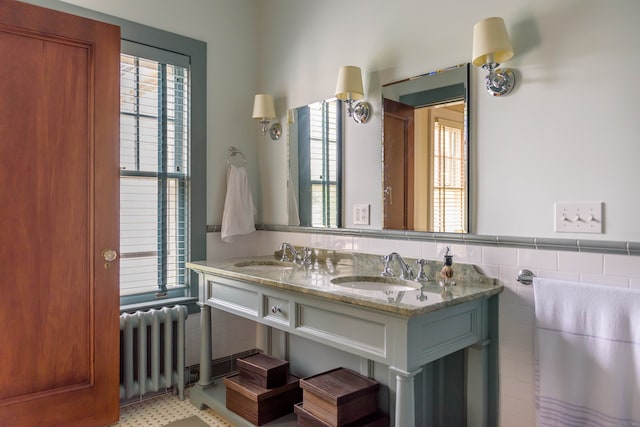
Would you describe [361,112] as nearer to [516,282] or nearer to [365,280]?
[365,280]

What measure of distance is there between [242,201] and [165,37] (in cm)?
110

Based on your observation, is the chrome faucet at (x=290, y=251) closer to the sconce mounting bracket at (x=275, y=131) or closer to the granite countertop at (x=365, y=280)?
the granite countertop at (x=365, y=280)

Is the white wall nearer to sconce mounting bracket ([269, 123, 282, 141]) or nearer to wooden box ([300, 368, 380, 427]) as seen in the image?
sconce mounting bracket ([269, 123, 282, 141])

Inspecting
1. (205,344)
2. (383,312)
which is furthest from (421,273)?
(205,344)

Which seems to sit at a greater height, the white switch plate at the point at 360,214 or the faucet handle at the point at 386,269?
the white switch plate at the point at 360,214

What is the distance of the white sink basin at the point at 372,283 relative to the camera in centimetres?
194

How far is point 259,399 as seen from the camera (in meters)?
2.12

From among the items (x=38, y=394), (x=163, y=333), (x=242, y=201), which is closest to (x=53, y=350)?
(x=38, y=394)

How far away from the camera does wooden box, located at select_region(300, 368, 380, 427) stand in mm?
1854

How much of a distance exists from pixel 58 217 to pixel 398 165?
1666 millimetres

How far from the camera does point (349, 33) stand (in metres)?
2.42

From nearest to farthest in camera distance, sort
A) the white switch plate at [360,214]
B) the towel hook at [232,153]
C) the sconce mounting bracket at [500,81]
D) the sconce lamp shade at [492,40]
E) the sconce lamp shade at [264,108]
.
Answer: the sconce lamp shade at [492,40]
the sconce mounting bracket at [500,81]
the white switch plate at [360,214]
the sconce lamp shade at [264,108]
the towel hook at [232,153]

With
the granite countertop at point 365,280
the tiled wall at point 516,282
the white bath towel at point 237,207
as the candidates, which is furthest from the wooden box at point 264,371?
the tiled wall at point 516,282

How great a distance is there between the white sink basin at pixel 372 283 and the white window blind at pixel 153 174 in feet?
3.98
